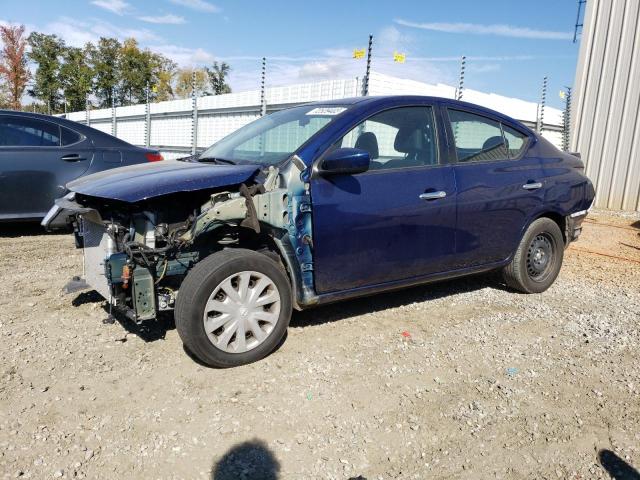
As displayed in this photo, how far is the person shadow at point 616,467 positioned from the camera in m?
2.32

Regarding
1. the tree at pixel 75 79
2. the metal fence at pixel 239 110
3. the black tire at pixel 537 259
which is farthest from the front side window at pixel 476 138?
the tree at pixel 75 79

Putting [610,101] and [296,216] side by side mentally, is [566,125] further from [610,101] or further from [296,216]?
[296,216]

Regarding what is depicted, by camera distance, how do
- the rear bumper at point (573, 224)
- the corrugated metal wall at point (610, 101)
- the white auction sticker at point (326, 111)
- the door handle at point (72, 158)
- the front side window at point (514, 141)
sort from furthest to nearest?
the corrugated metal wall at point (610, 101) < the door handle at point (72, 158) < the rear bumper at point (573, 224) < the front side window at point (514, 141) < the white auction sticker at point (326, 111)

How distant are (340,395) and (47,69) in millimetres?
48118

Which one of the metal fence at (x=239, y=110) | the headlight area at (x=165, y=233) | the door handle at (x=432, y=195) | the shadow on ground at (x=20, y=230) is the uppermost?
the metal fence at (x=239, y=110)

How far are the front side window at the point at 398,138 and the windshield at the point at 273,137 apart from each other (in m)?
0.25

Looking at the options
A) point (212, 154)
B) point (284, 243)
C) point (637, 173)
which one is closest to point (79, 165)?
point (212, 154)

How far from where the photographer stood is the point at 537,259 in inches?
190

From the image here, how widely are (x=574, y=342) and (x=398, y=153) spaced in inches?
74.0

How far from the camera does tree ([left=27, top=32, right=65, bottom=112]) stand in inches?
1676

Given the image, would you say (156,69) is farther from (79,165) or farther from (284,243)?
(284,243)

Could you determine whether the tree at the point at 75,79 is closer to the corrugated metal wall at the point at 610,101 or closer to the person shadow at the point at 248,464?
the corrugated metal wall at the point at 610,101

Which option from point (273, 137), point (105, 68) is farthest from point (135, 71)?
point (273, 137)

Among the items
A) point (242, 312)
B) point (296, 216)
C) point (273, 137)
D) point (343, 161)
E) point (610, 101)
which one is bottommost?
point (242, 312)
